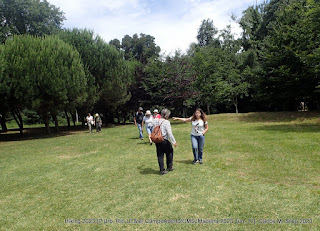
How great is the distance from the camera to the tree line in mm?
20359

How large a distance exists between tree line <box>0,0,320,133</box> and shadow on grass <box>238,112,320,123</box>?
2420 millimetres

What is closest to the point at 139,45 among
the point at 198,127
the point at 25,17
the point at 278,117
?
the point at 25,17

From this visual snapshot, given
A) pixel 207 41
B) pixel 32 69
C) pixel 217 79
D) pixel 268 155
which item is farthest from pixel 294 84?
pixel 207 41

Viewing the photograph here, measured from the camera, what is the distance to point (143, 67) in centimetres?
3616

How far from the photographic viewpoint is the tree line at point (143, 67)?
66.8 feet

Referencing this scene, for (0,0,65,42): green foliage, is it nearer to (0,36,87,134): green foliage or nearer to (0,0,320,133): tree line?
(0,0,320,133): tree line

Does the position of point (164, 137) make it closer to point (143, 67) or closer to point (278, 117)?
point (278, 117)

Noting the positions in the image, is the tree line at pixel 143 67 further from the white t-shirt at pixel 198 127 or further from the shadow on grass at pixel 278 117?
the white t-shirt at pixel 198 127

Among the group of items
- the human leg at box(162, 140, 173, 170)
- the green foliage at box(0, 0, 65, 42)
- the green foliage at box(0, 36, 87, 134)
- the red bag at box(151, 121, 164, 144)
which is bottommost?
the human leg at box(162, 140, 173, 170)

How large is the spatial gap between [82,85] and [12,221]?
786 inches

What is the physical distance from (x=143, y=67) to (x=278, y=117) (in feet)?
68.1

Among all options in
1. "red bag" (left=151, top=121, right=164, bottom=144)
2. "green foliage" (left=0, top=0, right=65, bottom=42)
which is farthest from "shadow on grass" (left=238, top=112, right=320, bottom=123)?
"green foliage" (left=0, top=0, right=65, bottom=42)

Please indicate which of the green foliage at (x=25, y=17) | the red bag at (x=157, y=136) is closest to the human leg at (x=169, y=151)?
the red bag at (x=157, y=136)

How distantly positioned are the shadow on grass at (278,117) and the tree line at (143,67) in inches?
95.3
